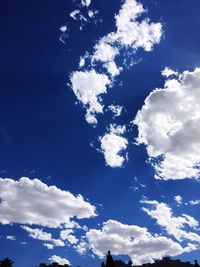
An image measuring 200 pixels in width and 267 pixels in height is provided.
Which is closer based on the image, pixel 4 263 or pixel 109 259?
pixel 109 259

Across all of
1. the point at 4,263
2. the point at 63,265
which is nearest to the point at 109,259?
the point at 4,263

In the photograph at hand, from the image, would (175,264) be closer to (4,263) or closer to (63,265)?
(63,265)

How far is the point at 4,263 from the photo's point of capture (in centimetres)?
5906

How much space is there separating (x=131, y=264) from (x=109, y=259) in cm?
4437

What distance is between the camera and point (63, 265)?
82250mm

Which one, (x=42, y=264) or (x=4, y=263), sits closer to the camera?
(x=4, y=263)

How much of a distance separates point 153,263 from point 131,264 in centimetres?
475

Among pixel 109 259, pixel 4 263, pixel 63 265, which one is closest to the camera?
pixel 109 259

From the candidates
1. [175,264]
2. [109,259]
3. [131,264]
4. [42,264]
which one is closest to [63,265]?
[42,264]

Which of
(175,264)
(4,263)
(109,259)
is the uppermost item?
(175,264)

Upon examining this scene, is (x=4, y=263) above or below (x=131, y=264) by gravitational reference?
below

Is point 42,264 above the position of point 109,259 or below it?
above

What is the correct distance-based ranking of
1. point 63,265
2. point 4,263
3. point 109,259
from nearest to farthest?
point 109,259, point 4,263, point 63,265

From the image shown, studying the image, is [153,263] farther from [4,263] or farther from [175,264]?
[4,263]
